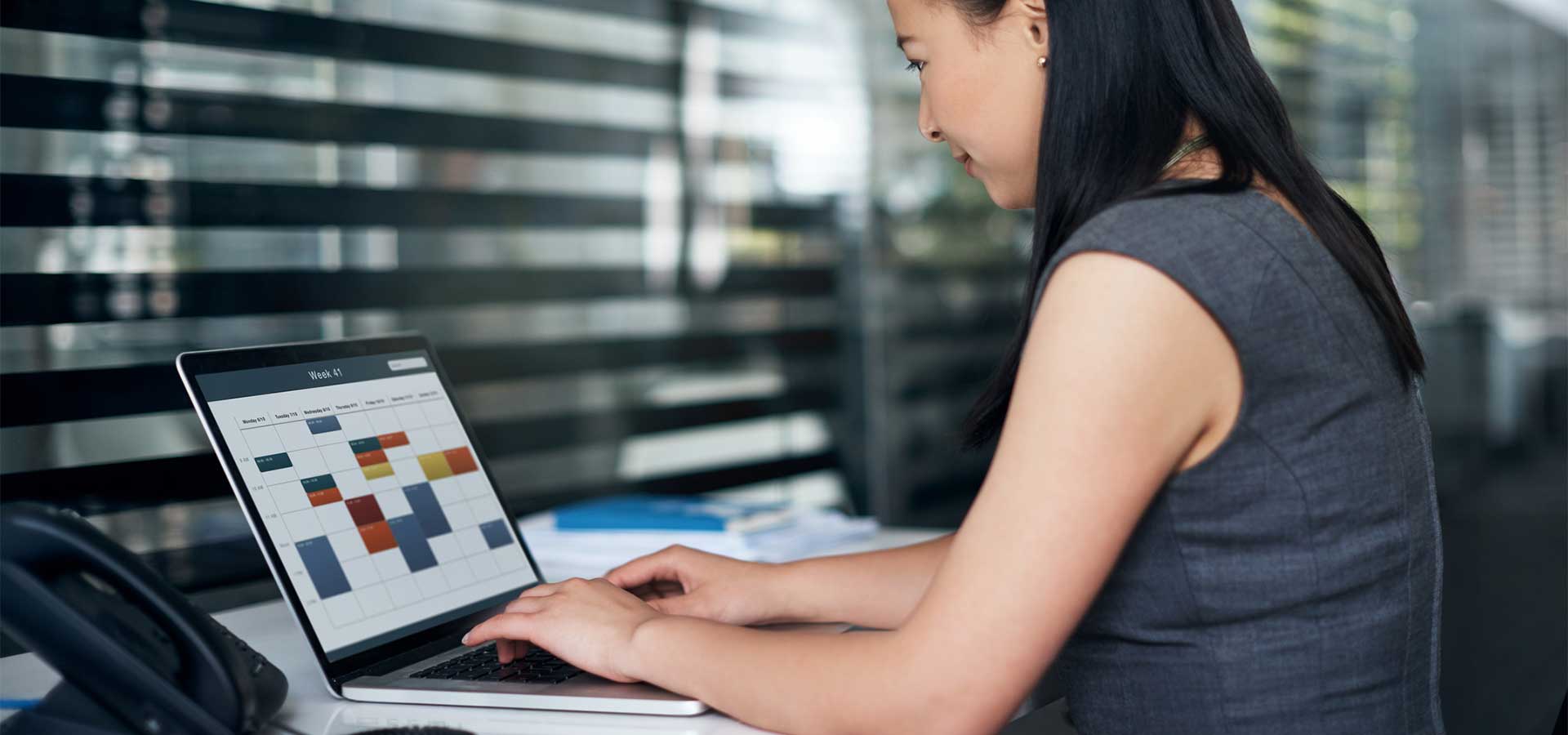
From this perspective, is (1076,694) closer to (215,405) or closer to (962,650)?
(962,650)

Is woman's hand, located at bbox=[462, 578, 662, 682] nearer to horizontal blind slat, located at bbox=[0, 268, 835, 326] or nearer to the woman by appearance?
the woman

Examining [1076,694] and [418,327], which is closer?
[1076,694]

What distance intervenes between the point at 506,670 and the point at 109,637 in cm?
34

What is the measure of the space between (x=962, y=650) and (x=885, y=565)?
1.40 ft

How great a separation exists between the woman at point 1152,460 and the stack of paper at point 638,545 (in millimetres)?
465

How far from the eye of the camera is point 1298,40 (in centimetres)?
449

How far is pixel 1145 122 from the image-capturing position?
103 cm

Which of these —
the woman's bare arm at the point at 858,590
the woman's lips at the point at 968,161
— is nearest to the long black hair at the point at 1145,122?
the woman's lips at the point at 968,161

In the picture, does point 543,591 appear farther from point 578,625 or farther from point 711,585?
point 711,585

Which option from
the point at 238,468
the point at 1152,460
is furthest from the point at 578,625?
the point at 1152,460

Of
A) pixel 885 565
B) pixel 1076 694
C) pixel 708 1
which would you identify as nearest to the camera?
pixel 1076 694

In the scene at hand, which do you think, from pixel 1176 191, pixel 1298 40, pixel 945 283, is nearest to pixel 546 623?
pixel 1176 191

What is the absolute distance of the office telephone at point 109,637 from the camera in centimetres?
87

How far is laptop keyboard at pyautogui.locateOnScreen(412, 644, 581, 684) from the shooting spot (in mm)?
1098
